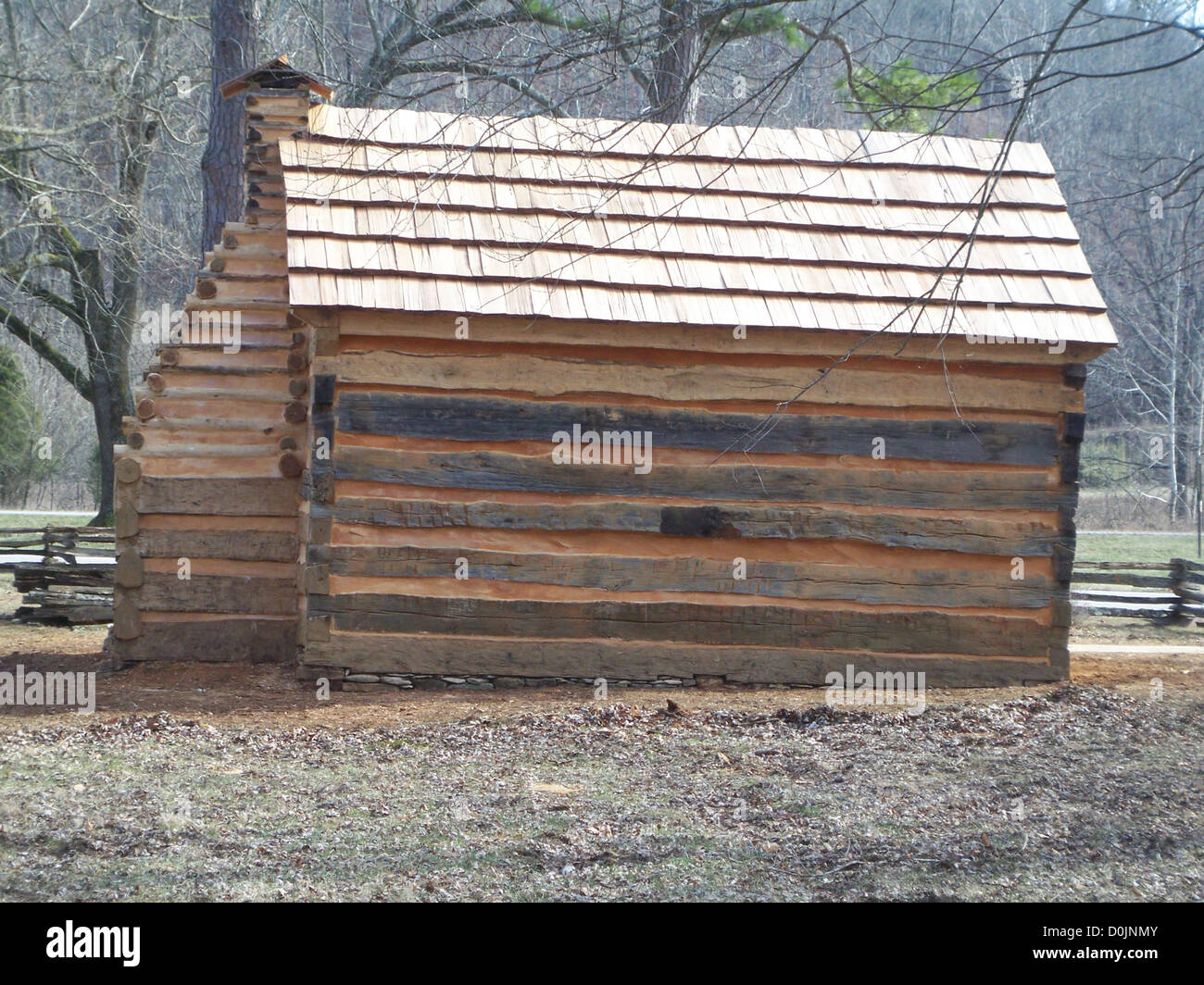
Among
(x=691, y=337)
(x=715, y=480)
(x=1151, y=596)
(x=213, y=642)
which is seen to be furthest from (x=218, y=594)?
(x=1151, y=596)

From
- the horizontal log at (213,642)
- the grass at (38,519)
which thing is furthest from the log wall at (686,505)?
the grass at (38,519)

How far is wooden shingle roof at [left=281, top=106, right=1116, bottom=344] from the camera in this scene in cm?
791

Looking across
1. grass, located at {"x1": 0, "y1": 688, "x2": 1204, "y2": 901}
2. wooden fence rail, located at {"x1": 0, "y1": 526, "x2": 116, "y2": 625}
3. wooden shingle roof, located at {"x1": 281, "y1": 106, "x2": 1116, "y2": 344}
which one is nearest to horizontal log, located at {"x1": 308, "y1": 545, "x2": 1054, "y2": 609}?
grass, located at {"x1": 0, "y1": 688, "x2": 1204, "y2": 901}

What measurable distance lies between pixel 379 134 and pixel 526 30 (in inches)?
466

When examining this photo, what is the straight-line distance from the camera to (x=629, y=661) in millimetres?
8156

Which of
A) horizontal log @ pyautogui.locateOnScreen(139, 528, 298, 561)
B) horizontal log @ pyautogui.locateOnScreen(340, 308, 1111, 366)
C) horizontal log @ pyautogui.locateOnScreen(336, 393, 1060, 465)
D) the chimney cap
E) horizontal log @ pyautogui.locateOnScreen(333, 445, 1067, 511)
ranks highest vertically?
the chimney cap

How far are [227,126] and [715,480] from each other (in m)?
9.38

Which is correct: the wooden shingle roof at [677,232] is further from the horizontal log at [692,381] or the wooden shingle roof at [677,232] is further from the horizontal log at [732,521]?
the horizontal log at [732,521]

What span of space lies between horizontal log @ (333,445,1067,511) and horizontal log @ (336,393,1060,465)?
0.14 meters

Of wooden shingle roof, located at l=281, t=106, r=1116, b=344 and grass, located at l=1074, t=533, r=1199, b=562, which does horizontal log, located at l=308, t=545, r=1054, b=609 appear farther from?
grass, located at l=1074, t=533, r=1199, b=562

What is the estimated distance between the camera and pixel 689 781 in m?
5.99

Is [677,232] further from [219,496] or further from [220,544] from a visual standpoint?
[220,544]

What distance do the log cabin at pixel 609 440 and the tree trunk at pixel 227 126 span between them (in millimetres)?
6035

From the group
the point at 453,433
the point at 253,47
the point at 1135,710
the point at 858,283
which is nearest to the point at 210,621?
the point at 453,433
